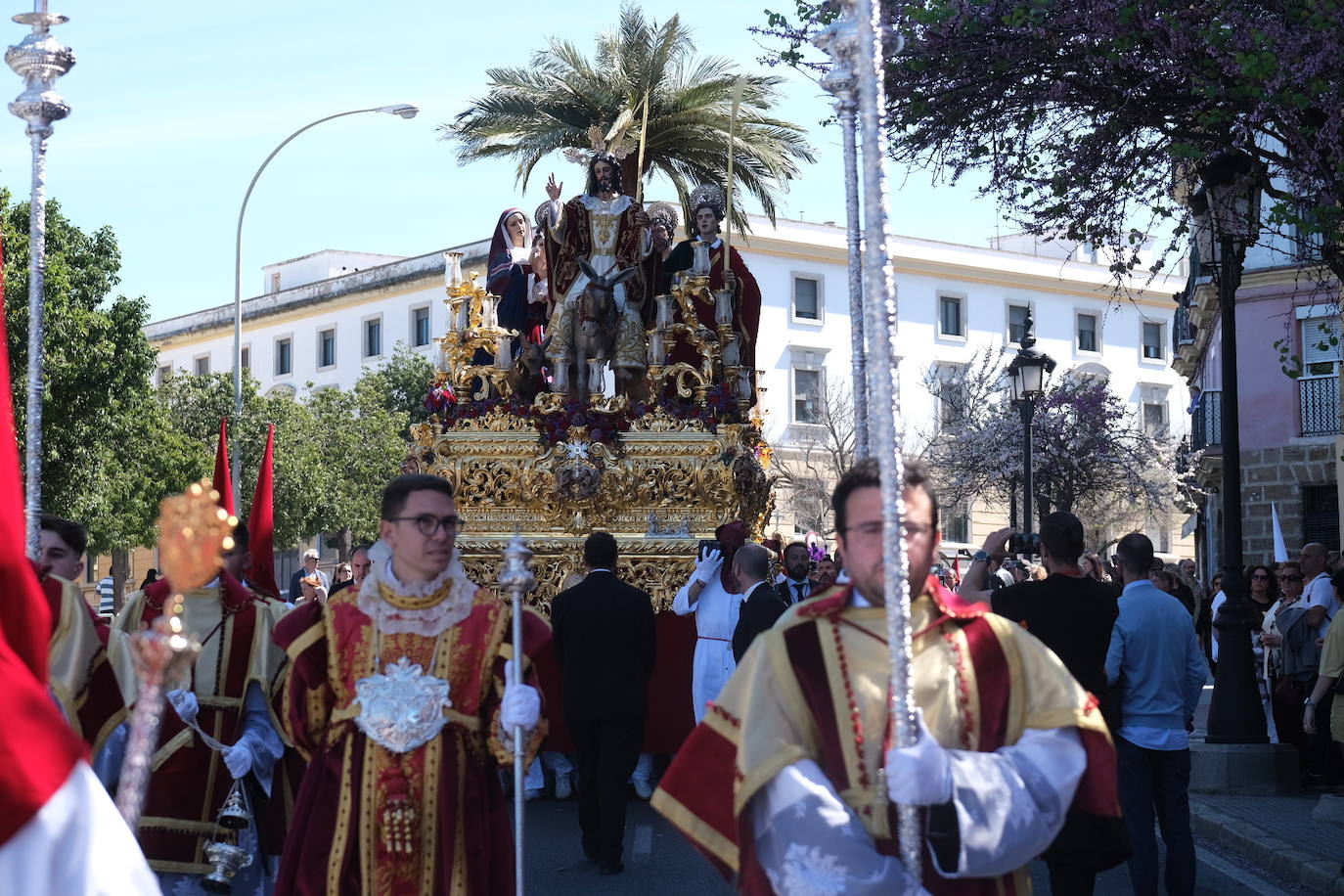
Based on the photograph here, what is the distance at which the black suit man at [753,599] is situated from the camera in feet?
34.1

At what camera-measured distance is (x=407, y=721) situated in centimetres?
511

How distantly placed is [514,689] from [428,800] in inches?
16.3

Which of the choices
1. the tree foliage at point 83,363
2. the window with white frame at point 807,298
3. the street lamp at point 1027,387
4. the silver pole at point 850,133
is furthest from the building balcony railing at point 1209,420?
the silver pole at point 850,133

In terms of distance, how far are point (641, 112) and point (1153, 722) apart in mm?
10009

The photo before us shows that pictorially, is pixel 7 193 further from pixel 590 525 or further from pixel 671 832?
pixel 671 832

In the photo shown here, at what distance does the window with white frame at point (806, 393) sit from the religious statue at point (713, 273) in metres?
37.7

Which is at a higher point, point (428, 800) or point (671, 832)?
point (428, 800)

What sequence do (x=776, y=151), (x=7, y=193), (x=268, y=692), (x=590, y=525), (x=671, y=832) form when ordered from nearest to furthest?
1. (x=268, y=692)
2. (x=671, y=832)
3. (x=590, y=525)
4. (x=776, y=151)
5. (x=7, y=193)

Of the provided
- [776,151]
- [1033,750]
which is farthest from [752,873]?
[776,151]

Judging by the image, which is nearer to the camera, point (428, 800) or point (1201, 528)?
point (428, 800)

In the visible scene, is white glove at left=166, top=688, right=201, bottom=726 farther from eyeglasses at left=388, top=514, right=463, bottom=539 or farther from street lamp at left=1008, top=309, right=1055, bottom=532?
street lamp at left=1008, top=309, right=1055, bottom=532

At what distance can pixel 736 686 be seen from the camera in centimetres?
396

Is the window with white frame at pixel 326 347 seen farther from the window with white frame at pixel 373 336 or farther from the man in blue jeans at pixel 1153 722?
the man in blue jeans at pixel 1153 722

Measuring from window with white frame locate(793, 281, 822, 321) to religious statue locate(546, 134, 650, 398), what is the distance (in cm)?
4007
